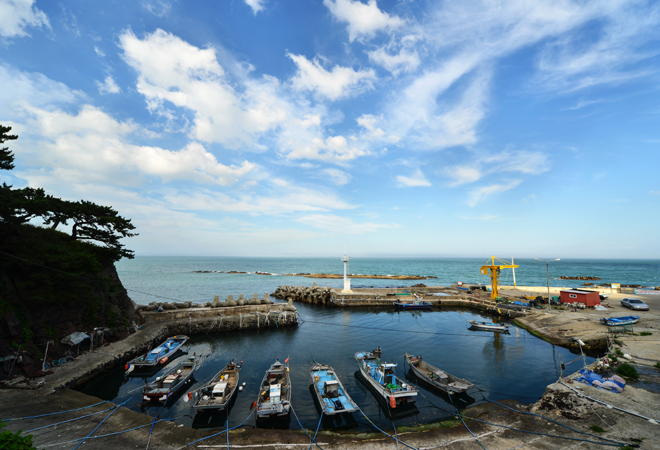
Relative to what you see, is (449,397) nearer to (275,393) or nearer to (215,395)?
(275,393)

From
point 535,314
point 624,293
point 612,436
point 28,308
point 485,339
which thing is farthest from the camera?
point 624,293

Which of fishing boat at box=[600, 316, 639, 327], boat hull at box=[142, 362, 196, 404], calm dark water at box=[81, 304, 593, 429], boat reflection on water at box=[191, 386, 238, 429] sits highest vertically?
fishing boat at box=[600, 316, 639, 327]

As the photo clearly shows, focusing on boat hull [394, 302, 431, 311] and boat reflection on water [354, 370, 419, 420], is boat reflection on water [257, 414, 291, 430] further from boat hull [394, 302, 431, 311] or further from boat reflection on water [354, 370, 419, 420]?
boat hull [394, 302, 431, 311]

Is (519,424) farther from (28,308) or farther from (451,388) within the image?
(28,308)

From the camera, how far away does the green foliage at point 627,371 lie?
1830 centimetres

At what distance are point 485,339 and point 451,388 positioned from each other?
60.1 ft

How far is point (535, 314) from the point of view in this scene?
40188 mm

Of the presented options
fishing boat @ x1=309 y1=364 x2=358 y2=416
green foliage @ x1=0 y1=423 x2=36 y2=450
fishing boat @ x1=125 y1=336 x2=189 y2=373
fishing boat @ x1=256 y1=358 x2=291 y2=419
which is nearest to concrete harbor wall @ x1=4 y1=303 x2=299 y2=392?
fishing boat @ x1=125 y1=336 x2=189 y2=373

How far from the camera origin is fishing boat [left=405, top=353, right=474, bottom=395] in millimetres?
19578

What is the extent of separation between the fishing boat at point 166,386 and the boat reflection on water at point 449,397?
740 inches

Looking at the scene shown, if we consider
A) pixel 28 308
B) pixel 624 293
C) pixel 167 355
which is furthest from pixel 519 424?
pixel 624 293

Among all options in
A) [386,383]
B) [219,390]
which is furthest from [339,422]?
[219,390]

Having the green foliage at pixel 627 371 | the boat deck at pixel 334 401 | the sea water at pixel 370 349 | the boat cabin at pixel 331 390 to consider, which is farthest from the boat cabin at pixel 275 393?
the green foliage at pixel 627 371

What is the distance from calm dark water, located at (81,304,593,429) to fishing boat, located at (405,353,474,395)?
0.79 metres
